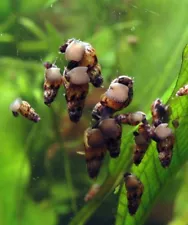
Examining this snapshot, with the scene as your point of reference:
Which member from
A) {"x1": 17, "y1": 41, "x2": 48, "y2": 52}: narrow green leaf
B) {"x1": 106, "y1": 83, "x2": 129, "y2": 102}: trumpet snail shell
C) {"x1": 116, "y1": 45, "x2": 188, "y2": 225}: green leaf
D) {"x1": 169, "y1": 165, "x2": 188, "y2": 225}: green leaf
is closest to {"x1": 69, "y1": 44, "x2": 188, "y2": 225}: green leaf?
{"x1": 116, "y1": 45, "x2": 188, "y2": 225}: green leaf

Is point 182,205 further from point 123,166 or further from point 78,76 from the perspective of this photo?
point 78,76

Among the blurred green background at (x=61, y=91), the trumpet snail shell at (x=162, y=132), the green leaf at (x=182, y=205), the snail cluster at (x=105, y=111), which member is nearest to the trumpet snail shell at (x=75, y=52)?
the snail cluster at (x=105, y=111)

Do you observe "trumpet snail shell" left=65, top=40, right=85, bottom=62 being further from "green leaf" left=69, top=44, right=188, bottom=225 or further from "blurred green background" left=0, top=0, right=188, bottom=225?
"blurred green background" left=0, top=0, right=188, bottom=225

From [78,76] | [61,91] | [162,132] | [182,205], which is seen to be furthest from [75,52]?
[182,205]

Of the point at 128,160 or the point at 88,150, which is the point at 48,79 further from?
the point at 128,160

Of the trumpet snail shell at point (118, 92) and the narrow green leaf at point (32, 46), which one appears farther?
the narrow green leaf at point (32, 46)

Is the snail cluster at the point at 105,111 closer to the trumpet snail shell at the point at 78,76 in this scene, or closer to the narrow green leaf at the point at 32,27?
the trumpet snail shell at the point at 78,76
